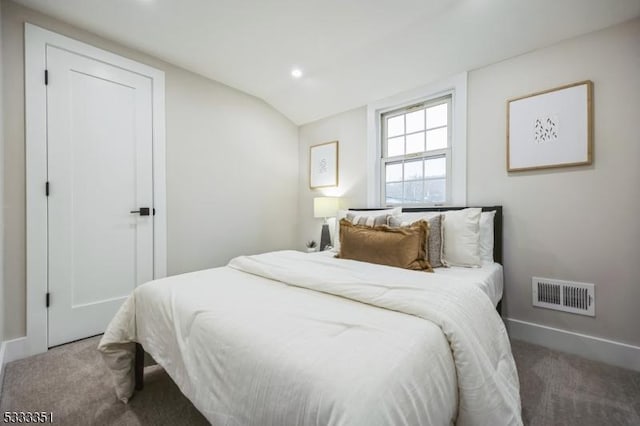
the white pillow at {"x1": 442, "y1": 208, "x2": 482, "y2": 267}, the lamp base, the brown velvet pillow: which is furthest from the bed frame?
the lamp base

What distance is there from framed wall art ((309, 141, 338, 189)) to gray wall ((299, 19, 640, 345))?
60.7 inches

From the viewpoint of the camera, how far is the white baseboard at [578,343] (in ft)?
5.73

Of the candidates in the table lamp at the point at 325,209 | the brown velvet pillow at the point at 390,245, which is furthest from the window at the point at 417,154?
the brown velvet pillow at the point at 390,245

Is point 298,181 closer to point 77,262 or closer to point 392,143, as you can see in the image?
point 392,143

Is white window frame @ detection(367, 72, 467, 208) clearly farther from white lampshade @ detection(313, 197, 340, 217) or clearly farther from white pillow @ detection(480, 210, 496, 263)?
white lampshade @ detection(313, 197, 340, 217)

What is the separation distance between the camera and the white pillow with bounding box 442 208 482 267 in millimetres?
1958

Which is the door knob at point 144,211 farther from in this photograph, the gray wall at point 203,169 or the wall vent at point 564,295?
the wall vent at point 564,295

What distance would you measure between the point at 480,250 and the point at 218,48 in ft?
9.29

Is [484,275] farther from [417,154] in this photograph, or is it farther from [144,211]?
[144,211]

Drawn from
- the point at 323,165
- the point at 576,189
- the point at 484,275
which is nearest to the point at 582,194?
the point at 576,189

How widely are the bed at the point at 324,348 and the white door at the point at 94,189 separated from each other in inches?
41.7

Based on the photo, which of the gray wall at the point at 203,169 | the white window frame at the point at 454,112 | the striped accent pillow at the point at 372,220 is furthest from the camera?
the white window frame at the point at 454,112

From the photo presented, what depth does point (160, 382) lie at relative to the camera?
1.62 m

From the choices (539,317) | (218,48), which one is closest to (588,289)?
(539,317)
